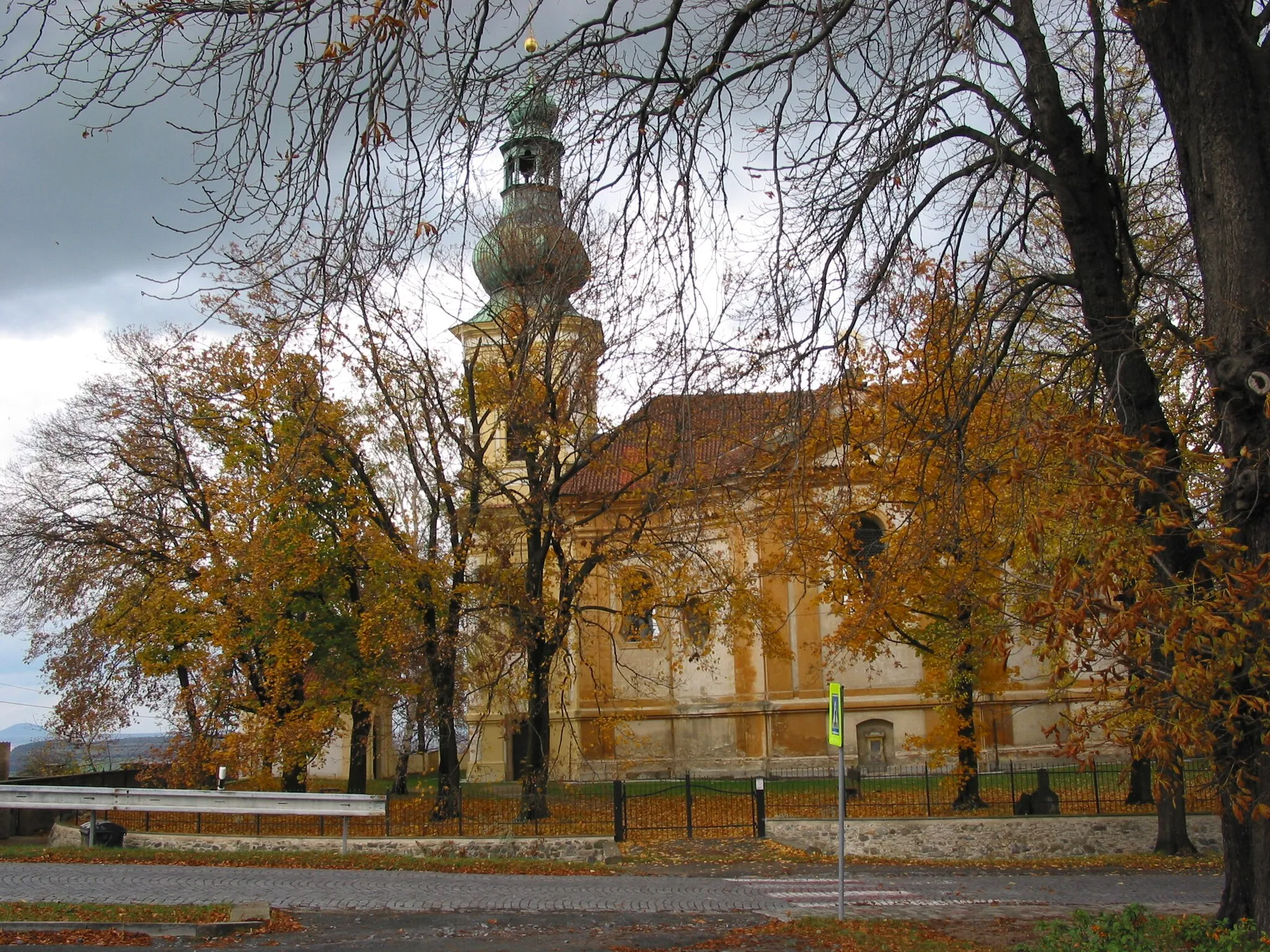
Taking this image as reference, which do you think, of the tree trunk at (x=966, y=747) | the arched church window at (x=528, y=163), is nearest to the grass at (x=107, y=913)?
the arched church window at (x=528, y=163)

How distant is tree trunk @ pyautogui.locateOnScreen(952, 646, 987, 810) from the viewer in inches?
845

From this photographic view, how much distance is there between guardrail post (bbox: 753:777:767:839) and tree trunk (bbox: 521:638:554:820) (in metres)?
3.76

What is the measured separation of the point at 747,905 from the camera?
12.8m

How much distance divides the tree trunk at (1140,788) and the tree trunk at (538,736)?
10.7 metres

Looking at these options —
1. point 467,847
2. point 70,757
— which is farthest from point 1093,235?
point 70,757

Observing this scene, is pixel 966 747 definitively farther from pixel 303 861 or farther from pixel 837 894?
pixel 303 861

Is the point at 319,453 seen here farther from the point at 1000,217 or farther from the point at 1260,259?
the point at 1260,259

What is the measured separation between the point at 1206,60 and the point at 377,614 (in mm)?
18541

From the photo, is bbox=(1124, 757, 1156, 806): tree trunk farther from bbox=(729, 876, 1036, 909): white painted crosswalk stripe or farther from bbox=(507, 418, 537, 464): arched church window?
bbox=(507, 418, 537, 464): arched church window

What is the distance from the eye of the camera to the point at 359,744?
26.8 meters

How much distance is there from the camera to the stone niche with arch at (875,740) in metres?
34.5

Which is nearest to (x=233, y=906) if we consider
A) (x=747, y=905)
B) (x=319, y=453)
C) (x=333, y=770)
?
(x=747, y=905)

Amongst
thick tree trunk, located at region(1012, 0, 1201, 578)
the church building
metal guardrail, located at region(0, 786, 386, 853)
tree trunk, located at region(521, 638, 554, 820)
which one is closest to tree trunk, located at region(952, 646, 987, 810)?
the church building

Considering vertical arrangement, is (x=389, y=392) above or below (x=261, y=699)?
above
